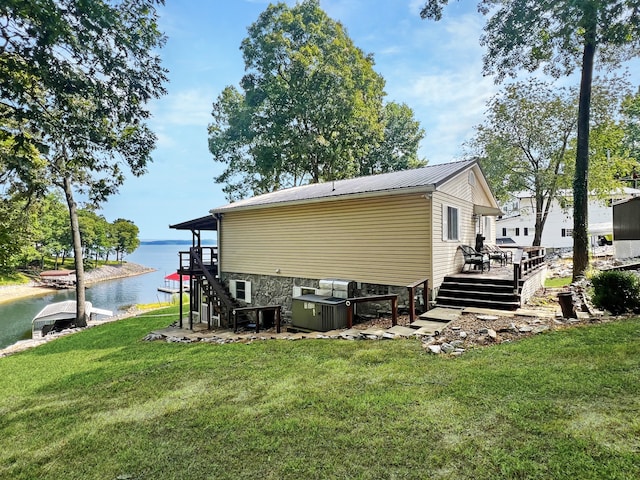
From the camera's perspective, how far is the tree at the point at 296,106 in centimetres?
2239

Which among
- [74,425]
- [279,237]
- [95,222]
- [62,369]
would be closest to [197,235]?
[279,237]

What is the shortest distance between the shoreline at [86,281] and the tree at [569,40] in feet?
140

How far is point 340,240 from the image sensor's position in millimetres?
10406

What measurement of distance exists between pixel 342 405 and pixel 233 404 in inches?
56.3

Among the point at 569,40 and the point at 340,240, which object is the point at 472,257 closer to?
the point at 340,240

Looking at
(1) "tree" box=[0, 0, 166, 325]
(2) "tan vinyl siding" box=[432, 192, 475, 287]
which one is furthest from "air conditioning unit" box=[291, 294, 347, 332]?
(1) "tree" box=[0, 0, 166, 325]

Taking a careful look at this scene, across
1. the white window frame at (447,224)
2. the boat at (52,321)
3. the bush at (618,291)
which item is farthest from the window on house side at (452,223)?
the boat at (52,321)

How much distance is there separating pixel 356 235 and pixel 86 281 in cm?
4955

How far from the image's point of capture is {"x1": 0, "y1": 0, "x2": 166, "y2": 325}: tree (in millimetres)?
4285

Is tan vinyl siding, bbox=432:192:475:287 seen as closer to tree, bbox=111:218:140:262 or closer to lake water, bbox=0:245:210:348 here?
lake water, bbox=0:245:210:348

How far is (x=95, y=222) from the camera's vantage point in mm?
52500

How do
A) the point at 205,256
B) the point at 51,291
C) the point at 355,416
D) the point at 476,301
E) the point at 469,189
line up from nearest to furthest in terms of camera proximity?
1. the point at 355,416
2. the point at 476,301
3. the point at 469,189
4. the point at 205,256
5. the point at 51,291

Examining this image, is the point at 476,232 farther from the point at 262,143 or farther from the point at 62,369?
the point at 262,143

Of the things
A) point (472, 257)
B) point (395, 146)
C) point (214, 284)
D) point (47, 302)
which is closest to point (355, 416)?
point (472, 257)
